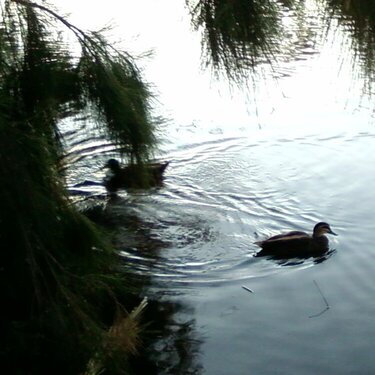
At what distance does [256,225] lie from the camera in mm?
7086

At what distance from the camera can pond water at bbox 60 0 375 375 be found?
5.27m

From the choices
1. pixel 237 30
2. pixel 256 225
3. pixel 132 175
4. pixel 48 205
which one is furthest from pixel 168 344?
pixel 48 205

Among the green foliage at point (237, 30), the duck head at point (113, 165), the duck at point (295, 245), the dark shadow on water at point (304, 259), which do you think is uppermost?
the green foliage at point (237, 30)

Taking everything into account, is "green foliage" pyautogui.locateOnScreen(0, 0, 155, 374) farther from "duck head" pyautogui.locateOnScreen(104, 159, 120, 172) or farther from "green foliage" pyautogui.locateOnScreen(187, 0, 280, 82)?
"duck head" pyautogui.locateOnScreen(104, 159, 120, 172)

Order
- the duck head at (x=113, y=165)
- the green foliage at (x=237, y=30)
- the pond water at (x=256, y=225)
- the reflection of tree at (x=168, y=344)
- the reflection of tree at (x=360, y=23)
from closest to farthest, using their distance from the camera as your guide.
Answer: the reflection of tree at (x=360, y=23)
the green foliage at (x=237, y=30)
the reflection of tree at (x=168, y=344)
the pond water at (x=256, y=225)
the duck head at (x=113, y=165)

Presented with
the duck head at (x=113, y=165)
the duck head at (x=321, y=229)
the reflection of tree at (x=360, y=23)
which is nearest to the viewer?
the reflection of tree at (x=360, y=23)

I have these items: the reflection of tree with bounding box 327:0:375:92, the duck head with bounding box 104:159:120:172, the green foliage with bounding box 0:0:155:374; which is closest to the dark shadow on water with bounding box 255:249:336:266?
the duck head with bounding box 104:159:120:172

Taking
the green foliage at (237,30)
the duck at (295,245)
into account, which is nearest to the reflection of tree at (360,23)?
the green foliage at (237,30)

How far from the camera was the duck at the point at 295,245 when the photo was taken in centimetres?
646

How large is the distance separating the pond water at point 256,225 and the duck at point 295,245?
0.08 metres

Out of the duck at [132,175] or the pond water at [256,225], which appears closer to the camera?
the duck at [132,175]

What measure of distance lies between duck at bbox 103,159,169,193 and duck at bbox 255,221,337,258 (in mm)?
948

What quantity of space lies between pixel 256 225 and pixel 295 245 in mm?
599

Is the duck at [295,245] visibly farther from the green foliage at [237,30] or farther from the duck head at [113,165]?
the green foliage at [237,30]
